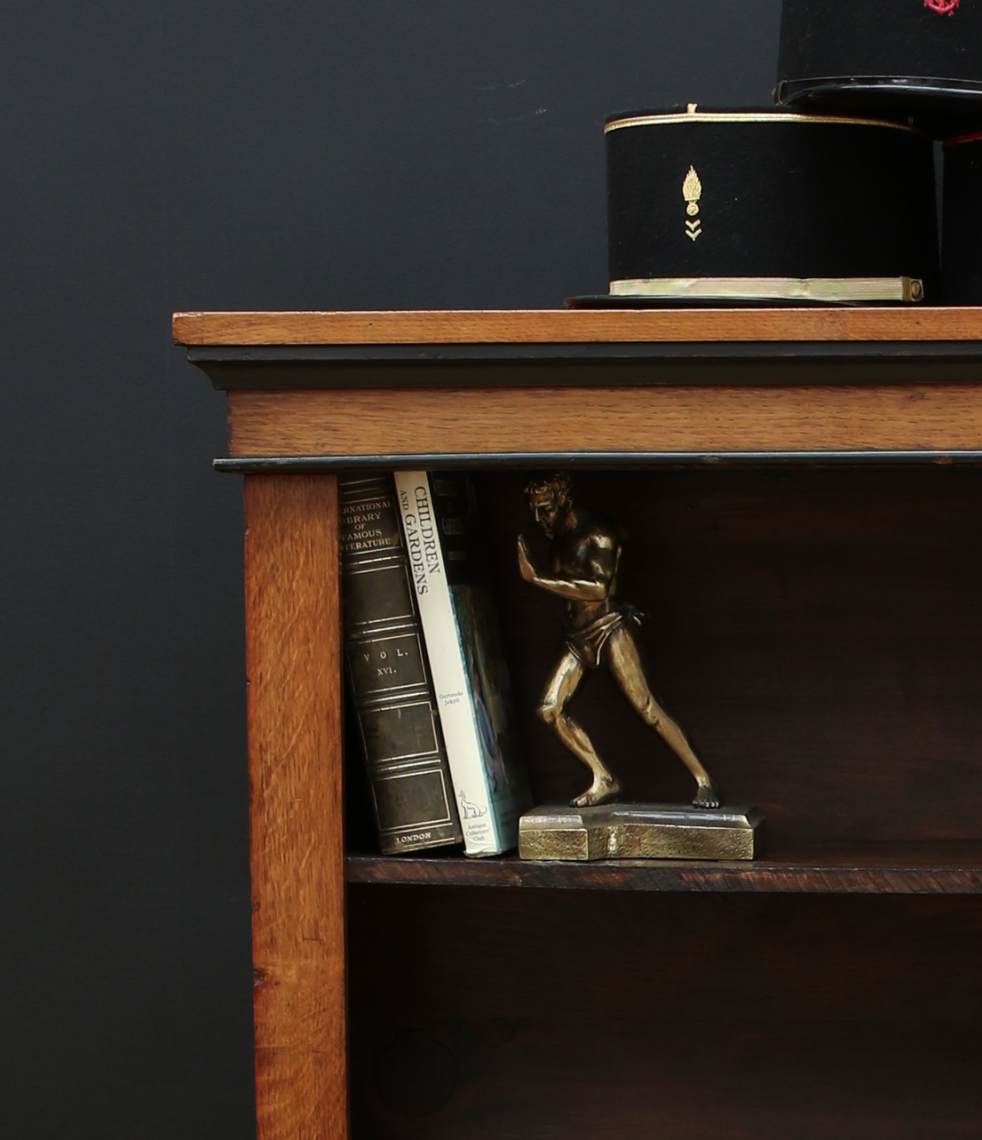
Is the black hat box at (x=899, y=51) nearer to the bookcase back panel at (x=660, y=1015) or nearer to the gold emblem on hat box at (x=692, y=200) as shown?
the gold emblem on hat box at (x=692, y=200)

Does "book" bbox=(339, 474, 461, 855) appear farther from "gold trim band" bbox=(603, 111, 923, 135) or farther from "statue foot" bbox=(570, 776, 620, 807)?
"gold trim band" bbox=(603, 111, 923, 135)

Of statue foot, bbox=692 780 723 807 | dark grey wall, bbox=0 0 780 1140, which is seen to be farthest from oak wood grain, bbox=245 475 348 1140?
dark grey wall, bbox=0 0 780 1140

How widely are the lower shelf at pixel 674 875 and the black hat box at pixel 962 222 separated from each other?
0.44 metres

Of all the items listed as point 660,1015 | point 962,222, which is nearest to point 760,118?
point 962,222

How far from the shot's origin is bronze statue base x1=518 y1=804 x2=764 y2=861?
43.3 inches

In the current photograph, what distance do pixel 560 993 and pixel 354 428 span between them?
0.62 meters

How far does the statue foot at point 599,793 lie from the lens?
1.17 m

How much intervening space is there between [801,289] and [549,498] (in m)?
0.26

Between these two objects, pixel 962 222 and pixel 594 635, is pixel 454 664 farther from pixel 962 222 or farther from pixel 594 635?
pixel 962 222

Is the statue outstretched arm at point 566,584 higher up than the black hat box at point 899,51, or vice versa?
the black hat box at point 899,51

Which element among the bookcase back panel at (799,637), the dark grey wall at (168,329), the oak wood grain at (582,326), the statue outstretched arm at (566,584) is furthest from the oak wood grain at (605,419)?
the dark grey wall at (168,329)

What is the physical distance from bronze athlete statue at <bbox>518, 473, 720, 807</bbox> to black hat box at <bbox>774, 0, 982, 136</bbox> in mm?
372

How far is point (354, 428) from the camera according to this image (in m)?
1.04

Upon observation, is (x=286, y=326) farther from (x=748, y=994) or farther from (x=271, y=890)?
(x=748, y=994)
